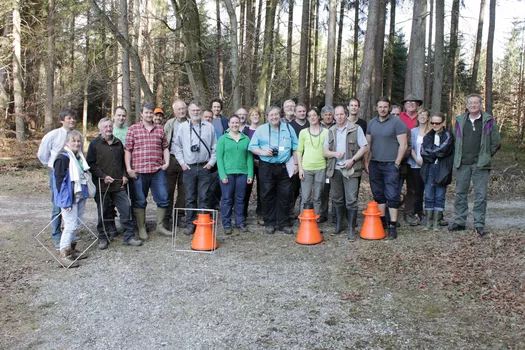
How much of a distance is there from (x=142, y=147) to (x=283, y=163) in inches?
88.6

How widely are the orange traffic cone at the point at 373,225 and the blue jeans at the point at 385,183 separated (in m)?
0.25

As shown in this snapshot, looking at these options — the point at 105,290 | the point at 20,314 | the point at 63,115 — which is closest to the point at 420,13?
the point at 63,115

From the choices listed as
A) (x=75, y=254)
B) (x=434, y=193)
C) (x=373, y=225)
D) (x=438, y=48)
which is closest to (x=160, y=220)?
(x=75, y=254)

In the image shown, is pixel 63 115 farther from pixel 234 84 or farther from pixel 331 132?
pixel 234 84

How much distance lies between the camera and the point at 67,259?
17.9 feet

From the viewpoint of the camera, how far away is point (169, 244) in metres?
6.38

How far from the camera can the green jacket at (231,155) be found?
6746 millimetres

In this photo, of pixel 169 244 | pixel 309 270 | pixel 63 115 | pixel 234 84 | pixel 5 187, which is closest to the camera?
pixel 309 270

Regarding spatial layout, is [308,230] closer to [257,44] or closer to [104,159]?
[104,159]

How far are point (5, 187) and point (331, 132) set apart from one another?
359 inches

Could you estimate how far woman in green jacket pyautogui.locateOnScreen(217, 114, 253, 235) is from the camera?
6.75 metres

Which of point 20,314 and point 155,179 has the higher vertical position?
point 155,179

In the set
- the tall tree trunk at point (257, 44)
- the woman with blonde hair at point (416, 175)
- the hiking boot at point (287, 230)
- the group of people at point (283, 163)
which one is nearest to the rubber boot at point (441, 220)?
the group of people at point (283, 163)

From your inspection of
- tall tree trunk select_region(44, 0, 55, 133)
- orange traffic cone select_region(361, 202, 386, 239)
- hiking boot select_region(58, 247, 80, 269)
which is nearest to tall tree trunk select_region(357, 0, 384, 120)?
orange traffic cone select_region(361, 202, 386, 239)
